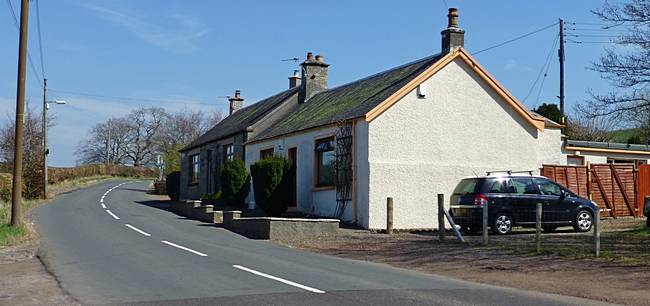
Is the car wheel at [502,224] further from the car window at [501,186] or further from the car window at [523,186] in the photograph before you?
the car window at [523,186]

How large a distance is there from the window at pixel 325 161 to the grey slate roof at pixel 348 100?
2.31 ft

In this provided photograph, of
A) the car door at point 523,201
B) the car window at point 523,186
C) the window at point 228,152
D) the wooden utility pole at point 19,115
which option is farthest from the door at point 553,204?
the window at point 228,152

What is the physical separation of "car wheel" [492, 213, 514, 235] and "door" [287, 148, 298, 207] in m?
8.65

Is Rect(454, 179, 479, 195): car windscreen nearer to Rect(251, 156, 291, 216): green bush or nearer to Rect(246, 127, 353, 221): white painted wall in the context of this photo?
Rect(246, 127, 353, 221): white painted wall

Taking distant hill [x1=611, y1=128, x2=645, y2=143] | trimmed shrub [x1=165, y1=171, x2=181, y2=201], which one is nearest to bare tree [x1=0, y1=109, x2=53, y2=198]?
trimmed shrub [x1=165, y1=171, x2=181, y2=201]

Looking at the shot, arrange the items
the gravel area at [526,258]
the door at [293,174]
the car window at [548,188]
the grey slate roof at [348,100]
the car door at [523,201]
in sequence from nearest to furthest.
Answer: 1. the gravel area at [526,258]
2. the car door at [523,201]
3. the car window at [548,188]
4. the grey slate roof at [348,100]
5. the door at [293,174]

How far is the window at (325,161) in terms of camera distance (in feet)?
85.6

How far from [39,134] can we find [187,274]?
147ft

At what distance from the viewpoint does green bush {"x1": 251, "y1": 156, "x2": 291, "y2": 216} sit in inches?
1049

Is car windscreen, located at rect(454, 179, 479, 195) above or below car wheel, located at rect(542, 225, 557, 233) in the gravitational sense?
above

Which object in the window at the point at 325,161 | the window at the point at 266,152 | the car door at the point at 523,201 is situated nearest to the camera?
the car door at the point at 523,201

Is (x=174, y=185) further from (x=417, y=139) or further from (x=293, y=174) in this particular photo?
(x=417, y=139)

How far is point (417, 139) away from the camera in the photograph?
82.1 feet

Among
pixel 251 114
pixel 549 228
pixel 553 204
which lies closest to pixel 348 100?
pixel 549 228
